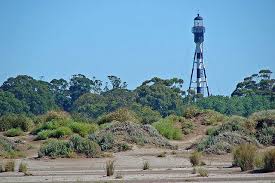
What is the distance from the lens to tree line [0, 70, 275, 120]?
11900 cm

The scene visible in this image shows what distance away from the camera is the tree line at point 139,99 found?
119m

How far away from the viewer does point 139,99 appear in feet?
410

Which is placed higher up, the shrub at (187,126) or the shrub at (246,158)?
the shrub at (187,126)

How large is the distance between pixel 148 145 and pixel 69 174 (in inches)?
634

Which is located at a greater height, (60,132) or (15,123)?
(15,123)

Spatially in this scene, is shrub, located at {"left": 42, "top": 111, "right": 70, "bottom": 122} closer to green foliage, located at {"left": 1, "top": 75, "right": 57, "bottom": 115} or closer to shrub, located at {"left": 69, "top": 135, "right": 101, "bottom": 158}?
shrub, located at {"left": 69, "top": 135, "right": 101, "bottom": 158}

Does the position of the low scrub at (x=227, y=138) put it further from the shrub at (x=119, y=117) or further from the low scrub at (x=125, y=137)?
the shrub at (x=119, y=117)

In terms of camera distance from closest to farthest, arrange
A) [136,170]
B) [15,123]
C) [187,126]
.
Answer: [136,170]
[15,123]
[187,126]

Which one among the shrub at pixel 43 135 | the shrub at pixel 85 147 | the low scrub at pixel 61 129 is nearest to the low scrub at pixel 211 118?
the low scrub at pixel 61 129

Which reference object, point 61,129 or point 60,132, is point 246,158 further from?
point 61,129

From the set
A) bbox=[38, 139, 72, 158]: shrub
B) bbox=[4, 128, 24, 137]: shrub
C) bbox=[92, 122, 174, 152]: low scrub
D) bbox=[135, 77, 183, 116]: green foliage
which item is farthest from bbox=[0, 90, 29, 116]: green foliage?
bbox=[38, 139, 72, 158]: shrub

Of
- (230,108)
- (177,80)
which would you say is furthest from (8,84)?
(230,108)

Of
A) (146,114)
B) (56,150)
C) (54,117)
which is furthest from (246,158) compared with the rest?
(146,114)

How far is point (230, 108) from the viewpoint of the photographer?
4766 inches
